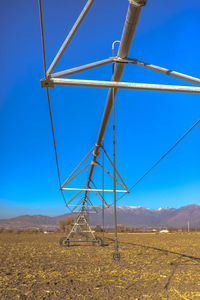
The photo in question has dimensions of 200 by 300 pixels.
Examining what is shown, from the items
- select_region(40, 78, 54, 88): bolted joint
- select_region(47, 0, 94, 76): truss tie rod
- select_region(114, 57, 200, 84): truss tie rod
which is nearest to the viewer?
select_region(47, 0, 94, 76): truss tie rod

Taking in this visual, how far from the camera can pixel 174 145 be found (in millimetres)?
6836

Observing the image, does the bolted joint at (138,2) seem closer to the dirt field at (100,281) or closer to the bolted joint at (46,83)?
the bolted joint at (46,83)

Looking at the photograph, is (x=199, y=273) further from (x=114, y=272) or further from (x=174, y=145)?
(x=174, y=145)

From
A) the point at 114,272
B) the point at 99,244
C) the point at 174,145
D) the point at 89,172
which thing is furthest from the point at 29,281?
the point at 99,244

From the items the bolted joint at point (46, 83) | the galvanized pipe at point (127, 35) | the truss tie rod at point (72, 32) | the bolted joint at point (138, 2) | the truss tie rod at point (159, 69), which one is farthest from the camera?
the truss tie rod at point (159, 69)

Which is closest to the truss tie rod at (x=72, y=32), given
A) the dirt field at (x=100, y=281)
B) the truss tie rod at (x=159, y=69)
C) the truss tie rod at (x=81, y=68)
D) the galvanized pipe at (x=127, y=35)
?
the truss tie rod at (x=81, y=68)

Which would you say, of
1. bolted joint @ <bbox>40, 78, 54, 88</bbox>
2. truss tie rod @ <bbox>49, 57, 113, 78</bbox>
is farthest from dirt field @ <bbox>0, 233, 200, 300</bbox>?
truss tie rod @ <bbox>49, 57, 113, 78</bbox>

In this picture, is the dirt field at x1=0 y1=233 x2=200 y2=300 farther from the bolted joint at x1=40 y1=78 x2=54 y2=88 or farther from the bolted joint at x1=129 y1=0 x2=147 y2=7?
the bolted joint at x1=129 y1=0 x2=147 y2=7

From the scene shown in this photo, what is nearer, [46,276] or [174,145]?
[46,276]

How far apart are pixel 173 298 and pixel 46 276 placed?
10.1 feet

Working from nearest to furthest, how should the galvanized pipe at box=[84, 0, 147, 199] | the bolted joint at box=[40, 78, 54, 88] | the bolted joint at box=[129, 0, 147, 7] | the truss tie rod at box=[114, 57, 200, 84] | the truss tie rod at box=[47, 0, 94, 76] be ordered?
the bolted joint at box=[129, 0, 147, 7] → the galvanized pipe at box=[84, 0, 147, 199] → the truss tie rod at box=[47, 0, 94, 76] → the bolted joint at box=[40, 78, 54, 88] → the truss tie rod at box=[114, 57, 200, 84]

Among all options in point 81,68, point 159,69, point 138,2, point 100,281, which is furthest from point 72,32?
point 100,281

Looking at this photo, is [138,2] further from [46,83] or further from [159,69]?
[46,83]

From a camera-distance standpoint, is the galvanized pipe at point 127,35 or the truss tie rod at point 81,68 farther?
the truss tie rod at point 81,68
